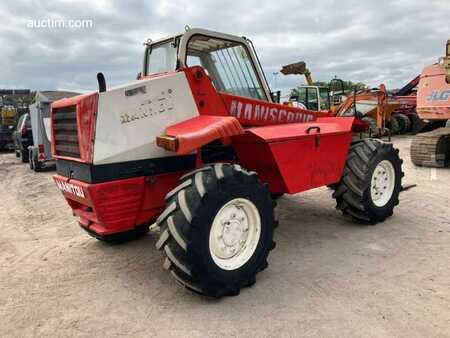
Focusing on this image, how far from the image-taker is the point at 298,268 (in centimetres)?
412

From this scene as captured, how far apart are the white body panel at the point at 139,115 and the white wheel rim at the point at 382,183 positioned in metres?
2.74

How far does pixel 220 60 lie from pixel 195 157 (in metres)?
1.27

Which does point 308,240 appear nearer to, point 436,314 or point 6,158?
point 436,314

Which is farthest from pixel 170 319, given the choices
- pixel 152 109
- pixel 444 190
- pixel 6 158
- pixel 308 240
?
pixel 6 158

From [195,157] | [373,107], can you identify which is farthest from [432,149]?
[373,107]

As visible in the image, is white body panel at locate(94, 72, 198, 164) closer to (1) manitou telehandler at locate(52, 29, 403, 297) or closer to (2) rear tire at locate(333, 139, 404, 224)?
(1) manitou telehandler at locate(52, 29, 403, 297)

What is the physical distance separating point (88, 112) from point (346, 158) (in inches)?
122

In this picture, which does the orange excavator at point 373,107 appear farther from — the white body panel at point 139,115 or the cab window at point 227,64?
the white body panel at point 139,115

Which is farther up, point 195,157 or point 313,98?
point 313,98

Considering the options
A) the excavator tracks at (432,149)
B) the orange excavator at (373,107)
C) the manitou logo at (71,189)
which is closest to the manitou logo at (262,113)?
the manitou logo at (71,189)

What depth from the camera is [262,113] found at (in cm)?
481

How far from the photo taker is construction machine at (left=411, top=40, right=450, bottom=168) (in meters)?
9.37

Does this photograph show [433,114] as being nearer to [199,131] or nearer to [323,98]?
[323,98]

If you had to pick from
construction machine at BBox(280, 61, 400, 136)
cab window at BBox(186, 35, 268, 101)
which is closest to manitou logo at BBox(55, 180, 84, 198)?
cab window at BBox(186, 35, 268, 101)
